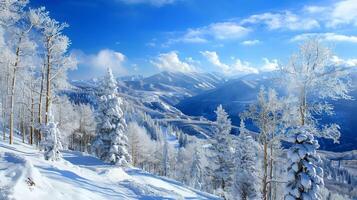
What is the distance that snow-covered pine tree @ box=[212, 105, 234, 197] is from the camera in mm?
45938

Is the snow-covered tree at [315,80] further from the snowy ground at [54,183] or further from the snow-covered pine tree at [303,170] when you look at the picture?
the snowy ground at [54,183]

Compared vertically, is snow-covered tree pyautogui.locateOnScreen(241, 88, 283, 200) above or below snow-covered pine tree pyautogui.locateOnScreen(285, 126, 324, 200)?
above

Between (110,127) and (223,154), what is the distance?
15023 millimetres

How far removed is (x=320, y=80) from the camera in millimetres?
20891

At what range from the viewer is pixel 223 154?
46.2 meters

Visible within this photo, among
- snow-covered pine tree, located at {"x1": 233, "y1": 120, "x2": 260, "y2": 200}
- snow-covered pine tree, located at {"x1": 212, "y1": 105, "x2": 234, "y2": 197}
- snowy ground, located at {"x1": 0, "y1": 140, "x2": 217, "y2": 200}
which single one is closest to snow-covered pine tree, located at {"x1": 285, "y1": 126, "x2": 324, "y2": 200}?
snowy ground, located at {"x1": 0, "y1": 140, "x2": 217, "y2": 200}

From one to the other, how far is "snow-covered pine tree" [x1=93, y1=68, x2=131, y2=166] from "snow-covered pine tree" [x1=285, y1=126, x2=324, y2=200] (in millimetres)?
25551

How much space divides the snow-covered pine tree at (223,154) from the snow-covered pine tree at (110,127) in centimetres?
1177

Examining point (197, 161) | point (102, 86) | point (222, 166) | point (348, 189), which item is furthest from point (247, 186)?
point (348, 189)

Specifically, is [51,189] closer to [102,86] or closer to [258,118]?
[258,118]

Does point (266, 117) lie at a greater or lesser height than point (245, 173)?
greater

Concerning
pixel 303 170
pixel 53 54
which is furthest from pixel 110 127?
pixel 303 170

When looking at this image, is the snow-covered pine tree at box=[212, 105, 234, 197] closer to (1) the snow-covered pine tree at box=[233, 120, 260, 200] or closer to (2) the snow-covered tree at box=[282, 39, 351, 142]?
(1) the snow-covered pine tree at box=[233, 120, 260, 200]

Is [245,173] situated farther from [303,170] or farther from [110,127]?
[303,170]
